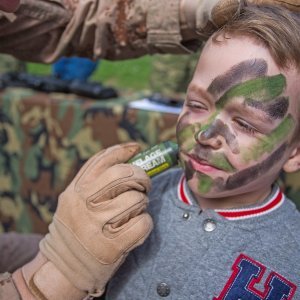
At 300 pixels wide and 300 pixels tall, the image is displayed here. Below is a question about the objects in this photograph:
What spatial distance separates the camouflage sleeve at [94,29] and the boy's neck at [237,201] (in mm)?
420

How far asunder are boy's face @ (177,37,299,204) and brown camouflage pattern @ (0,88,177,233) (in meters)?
0.81

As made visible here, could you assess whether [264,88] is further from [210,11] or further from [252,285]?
[252,285]

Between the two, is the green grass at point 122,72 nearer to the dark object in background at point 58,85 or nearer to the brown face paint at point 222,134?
the dark object in background at point 58,85

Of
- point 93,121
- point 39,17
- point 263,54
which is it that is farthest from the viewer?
point 93,121

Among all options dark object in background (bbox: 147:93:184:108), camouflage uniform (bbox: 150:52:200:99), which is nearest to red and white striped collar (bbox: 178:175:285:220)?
dark object in background (bbox: 147:93:184:108)

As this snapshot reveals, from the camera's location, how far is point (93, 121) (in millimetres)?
1872

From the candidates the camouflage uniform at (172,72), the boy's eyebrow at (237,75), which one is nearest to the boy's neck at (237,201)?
the boy's eyebrow at (237,75)

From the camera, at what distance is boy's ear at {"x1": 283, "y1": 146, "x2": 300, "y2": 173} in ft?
3.21

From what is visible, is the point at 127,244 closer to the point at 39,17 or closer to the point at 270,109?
the point at 270,109

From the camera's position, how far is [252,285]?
0.89m

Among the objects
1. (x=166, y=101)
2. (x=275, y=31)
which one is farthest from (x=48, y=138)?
(x=275, y=31)

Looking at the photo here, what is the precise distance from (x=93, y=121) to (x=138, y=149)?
875mm

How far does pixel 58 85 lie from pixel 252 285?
1.45 metres

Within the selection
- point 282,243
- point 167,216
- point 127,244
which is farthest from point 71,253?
point 282,243
